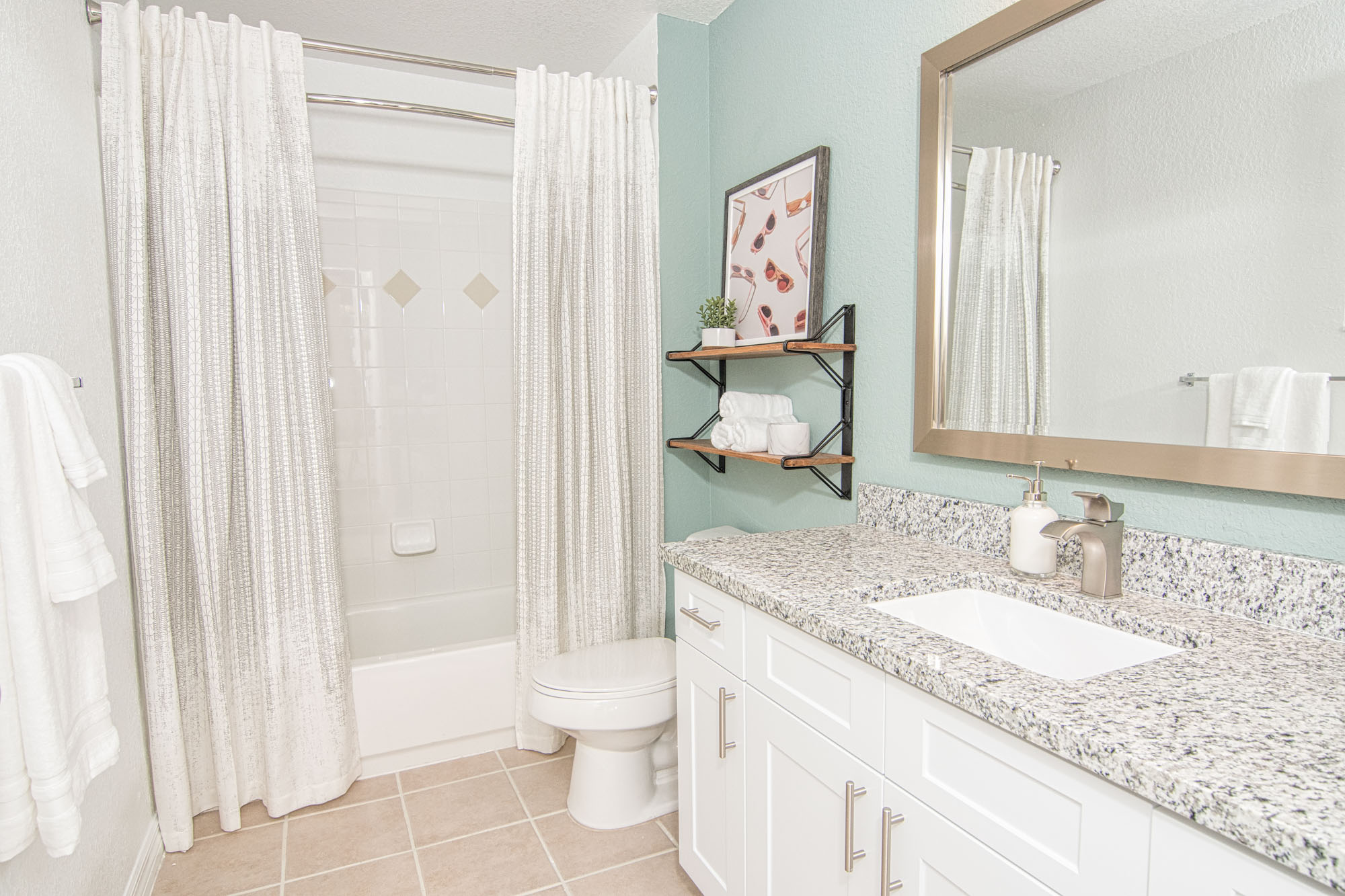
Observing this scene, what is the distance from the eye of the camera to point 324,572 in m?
2.14

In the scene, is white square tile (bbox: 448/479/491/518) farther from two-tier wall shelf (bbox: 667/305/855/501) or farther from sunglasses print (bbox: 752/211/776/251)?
sunglasses print (bbox: 752/211/776/251)

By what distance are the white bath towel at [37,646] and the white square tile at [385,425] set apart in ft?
5.75

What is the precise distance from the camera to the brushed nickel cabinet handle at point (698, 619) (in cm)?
154

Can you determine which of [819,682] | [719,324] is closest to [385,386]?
[719,324]

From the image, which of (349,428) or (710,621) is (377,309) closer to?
(349,428)

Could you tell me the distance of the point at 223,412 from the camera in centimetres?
200

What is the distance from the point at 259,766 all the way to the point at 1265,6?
2819 mm

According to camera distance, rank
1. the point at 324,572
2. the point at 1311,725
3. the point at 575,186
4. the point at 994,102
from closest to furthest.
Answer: the point at 1311,725
the point at 994,102
the point at 324,572
the point at 575,186

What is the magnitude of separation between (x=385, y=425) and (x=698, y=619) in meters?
1.88

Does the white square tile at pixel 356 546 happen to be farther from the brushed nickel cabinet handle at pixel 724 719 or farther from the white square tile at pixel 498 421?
the brushed nickel cabinet handle at pixel 724 719

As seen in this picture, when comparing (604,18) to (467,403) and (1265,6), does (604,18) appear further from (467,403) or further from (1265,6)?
(1265,6)

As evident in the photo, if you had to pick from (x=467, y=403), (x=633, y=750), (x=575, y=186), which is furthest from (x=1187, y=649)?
(x=467, y=403)

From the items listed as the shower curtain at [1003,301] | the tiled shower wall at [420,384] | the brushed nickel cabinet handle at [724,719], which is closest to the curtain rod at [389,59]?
the tiled shower wall at [420,384]

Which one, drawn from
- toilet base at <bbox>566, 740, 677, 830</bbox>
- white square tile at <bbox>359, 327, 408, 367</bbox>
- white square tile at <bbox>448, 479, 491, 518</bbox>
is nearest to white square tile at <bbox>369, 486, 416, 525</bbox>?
white square tile at <bbox>448, 479, 491, 518</bbox>
